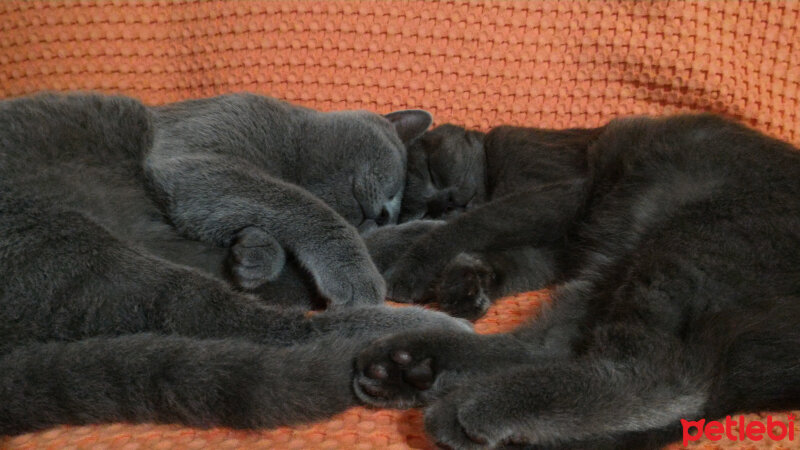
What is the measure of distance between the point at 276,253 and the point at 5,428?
0.48 m

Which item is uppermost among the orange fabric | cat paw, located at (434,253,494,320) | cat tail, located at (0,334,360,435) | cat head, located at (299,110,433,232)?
the orange fabric

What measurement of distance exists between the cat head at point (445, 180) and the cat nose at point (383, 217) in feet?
0.27

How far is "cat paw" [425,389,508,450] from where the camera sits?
2.54 ft

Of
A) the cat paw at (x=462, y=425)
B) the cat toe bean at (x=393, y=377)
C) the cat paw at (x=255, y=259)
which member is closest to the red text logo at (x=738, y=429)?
the cat paw at (x=462, y=425)

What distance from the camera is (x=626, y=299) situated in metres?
0.89

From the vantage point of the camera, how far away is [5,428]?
0.80 metres

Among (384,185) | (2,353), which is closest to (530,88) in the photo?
(384,185)

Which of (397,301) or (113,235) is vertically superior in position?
(113,235)

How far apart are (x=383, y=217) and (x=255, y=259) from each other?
425mm

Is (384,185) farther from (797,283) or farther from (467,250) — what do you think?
(797,283)

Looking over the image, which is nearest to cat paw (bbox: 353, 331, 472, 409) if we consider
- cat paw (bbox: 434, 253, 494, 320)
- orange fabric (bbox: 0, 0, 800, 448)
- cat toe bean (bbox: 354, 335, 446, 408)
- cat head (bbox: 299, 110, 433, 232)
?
cat toe bean (bbox: 354, 335, 446, 408)

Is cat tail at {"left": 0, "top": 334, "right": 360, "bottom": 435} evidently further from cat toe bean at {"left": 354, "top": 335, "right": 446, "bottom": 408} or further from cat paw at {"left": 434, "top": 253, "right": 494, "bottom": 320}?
cat paw at {"left": 434, "top": 253, "right": 494, "bottom": 320}

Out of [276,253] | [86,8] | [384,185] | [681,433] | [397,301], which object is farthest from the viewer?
[86,8]

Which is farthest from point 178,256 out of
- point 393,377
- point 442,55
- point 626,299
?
point 442,55
